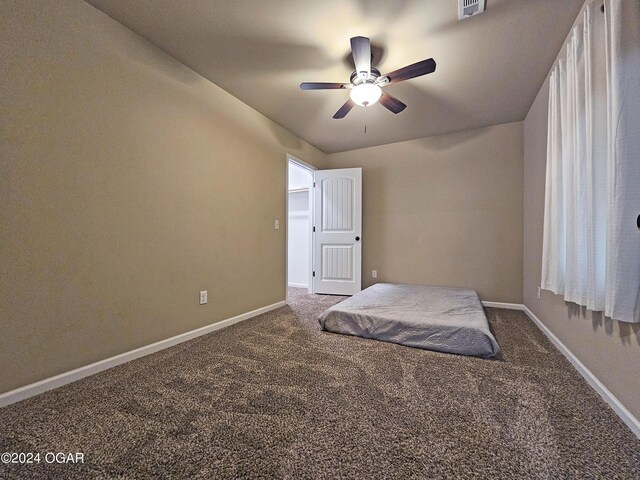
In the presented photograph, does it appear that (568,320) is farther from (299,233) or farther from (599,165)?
(299,233)

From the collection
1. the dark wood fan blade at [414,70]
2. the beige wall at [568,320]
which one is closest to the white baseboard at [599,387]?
the beige wall at [568,320]

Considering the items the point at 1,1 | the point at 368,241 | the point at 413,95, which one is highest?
the point at 413,95

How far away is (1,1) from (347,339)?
9.60 ft

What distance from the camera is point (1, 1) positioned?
4.51 feet

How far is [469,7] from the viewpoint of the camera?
5.46ft

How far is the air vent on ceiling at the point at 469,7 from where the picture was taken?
5.36 ft

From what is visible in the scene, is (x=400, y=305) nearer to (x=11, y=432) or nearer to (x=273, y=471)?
(x=273, y=471)

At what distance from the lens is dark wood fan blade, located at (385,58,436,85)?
1.83 meters

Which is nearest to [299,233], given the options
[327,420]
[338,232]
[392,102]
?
[338,232]

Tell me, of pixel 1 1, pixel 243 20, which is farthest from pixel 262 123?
pixel 1 1

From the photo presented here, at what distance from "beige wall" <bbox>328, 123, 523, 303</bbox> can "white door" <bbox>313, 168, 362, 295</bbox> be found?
0.25m

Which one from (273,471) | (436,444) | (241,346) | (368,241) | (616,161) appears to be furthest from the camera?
(368,241)

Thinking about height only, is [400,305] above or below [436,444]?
above

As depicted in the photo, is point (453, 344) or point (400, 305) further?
point (400, 305)
